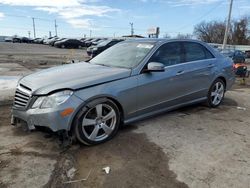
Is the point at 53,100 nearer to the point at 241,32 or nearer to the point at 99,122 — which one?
the point at 99,122

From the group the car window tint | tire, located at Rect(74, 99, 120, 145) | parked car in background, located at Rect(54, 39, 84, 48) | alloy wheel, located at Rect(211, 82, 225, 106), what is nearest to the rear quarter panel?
tire, located at Rect(74, 99, 120, 145)

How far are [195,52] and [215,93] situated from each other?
1131mm

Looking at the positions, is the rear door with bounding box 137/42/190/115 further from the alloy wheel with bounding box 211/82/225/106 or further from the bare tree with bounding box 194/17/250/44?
the bare tree with bounding box 194/17/250/44

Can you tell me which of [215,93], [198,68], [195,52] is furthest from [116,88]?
[215,93]

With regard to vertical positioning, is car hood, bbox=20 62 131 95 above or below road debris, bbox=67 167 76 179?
above

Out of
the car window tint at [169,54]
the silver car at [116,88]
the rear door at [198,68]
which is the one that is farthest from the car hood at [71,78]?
the rear door at [198,68]

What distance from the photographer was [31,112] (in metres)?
3.77

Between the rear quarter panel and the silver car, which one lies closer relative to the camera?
the silver car

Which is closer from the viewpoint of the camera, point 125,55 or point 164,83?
point 164,83

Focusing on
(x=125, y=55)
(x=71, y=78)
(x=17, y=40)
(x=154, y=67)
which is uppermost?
(x=125, y=55)

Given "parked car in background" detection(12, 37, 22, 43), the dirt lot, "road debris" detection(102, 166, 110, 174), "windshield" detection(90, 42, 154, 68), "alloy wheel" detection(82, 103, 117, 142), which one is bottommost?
"parked car in background" detection(12, 37, 22, 43)

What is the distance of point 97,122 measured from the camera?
4113 millimetres

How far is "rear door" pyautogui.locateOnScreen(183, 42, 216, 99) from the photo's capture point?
546cm

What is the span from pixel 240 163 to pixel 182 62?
229 centimetres
